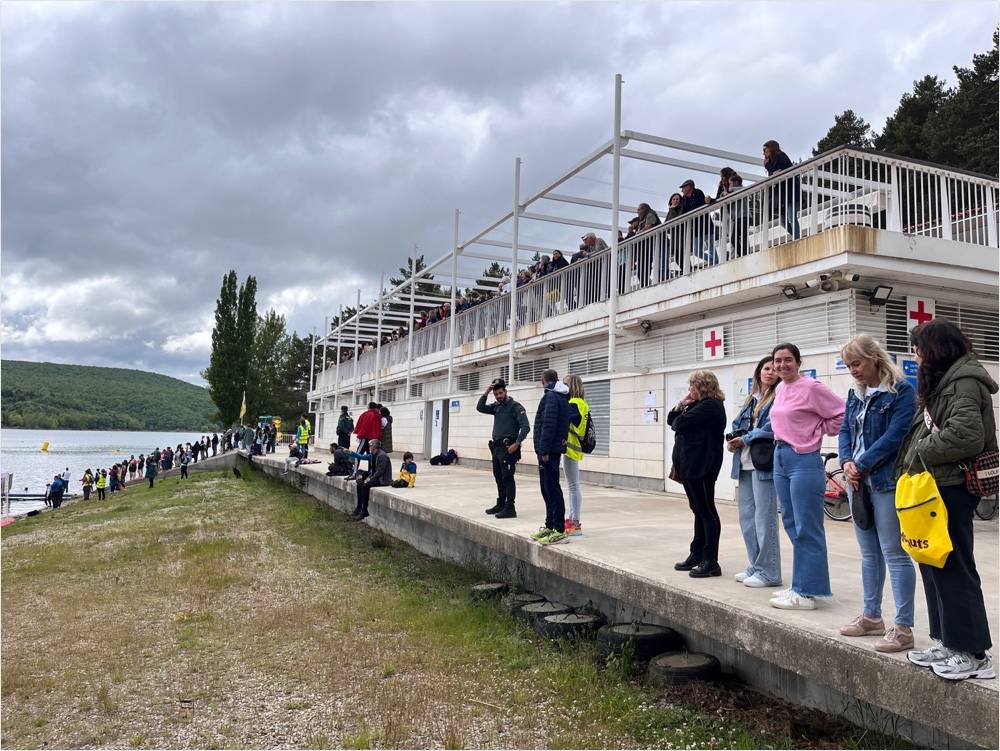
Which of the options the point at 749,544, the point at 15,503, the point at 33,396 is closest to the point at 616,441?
the point at 749,544

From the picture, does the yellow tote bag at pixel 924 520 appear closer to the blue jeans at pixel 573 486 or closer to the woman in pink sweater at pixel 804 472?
the woman in pink sweater at pixel 804 472

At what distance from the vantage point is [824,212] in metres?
9.98

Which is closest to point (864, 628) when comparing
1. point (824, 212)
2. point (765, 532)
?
point (765, 532)

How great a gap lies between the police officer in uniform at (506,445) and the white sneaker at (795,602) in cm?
422

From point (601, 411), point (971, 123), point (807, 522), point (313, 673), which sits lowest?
point (313, 673)

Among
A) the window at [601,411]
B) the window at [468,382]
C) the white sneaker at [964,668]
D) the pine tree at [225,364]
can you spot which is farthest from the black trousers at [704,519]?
the pine tree at [225,364]

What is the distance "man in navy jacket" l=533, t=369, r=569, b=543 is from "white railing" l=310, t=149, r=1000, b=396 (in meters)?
5.36

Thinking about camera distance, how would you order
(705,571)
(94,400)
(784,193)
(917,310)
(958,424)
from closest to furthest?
(958,424) < (705,571) < (917,310) < (784,193) < (94,400)

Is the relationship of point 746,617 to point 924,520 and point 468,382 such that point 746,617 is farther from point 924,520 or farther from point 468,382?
point 468,382

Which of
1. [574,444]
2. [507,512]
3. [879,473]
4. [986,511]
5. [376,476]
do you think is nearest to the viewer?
[879,473]

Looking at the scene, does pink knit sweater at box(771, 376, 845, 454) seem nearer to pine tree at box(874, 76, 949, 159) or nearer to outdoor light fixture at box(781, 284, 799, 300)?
outdoor light fixture at box(781, 284, 799, 300)

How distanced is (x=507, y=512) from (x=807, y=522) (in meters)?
4.48

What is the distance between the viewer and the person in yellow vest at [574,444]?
6496 mm

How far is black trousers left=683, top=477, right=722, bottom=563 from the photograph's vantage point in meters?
4.73
